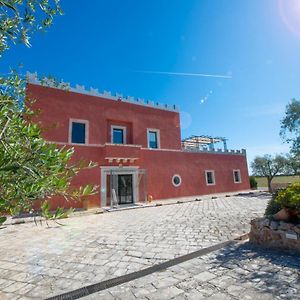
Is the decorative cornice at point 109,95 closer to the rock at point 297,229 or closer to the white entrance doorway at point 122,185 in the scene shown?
the white entrance doorway at point 122,185

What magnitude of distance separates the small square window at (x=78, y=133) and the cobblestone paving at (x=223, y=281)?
39.4 feet

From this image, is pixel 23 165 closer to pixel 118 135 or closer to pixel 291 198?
pixel 291 198

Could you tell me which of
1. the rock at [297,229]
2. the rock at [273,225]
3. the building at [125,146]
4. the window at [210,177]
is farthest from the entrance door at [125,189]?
the rock at [297,229]

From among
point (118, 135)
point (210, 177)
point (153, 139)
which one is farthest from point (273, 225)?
point (210, 177)

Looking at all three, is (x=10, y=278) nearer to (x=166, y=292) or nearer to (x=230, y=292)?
(x=166, y=292)

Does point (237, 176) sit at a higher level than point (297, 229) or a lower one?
higher

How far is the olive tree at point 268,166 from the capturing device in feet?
96.3

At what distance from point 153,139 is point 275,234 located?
13564mm

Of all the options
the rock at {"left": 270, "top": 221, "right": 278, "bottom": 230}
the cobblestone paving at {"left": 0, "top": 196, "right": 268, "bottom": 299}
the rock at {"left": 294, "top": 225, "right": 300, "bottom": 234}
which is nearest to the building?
the cobblestone paving at {"left": 0, "top": 196, "right": 268, "bottom": 299}

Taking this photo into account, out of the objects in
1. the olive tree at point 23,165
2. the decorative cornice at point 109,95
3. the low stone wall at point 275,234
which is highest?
the decorative cornice at point 109,95

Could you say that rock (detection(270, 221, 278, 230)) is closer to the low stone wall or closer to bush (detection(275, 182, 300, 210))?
the low stone wall

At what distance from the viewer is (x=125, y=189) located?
15430mm

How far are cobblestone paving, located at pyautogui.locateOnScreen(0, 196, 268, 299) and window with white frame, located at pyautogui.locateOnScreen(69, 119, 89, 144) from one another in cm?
733

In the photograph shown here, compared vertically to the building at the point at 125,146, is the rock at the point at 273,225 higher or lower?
lower
